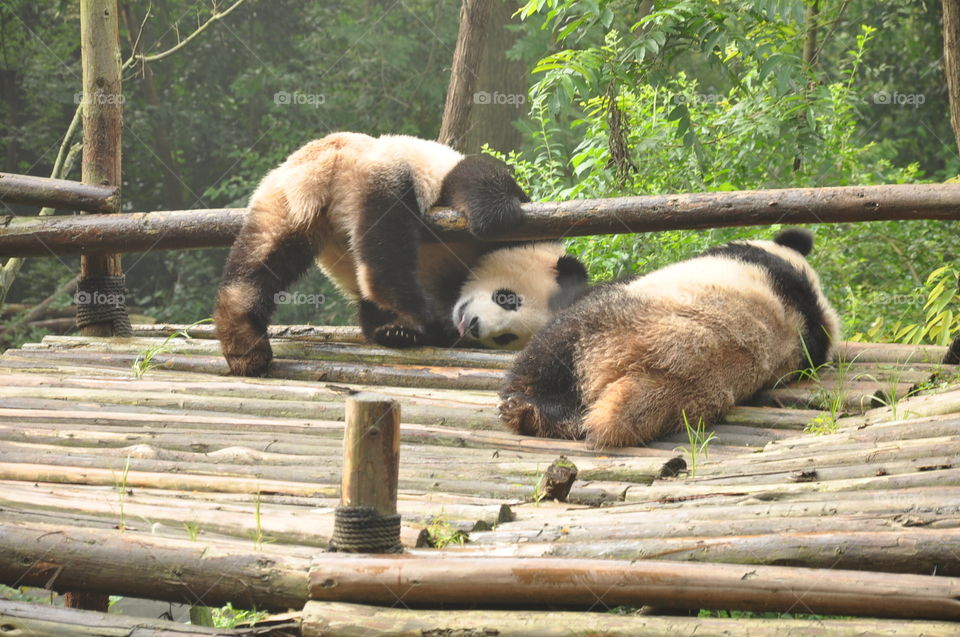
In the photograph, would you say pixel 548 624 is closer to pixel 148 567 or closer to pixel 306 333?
pixel 148 567

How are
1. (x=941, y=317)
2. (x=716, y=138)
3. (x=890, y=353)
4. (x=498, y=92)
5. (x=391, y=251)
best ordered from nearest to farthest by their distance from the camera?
(x=890, y=353), (x=391, y=251), (x=941, y=317), (x=716, y=138), (x=498, y=92)

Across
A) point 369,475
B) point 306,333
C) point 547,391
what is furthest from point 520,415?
point 306,333

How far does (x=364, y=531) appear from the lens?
75.4 inches

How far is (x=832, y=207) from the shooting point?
143 inches

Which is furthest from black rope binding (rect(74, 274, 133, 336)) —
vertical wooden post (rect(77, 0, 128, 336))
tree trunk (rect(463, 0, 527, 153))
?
tree trunk (rect(463, 0, 527, 153))

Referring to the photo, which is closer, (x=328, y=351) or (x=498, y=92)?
(x=328, y=351)

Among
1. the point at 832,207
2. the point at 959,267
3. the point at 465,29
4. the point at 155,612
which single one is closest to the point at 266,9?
the point at 465,29

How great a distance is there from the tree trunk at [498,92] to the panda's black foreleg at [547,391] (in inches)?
219

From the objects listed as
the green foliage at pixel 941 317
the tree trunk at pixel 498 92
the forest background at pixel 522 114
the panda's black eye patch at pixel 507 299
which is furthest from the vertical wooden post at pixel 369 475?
the tree trunk at pixel 498 92

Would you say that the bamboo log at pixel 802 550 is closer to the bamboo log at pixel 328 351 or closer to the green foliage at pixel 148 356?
the bamboo log at pixel 328 351

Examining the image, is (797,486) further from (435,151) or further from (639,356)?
(435,151)

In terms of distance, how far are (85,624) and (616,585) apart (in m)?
1.01

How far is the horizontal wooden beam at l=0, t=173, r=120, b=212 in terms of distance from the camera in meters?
4.68

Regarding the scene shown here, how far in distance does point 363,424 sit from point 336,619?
353 mm
